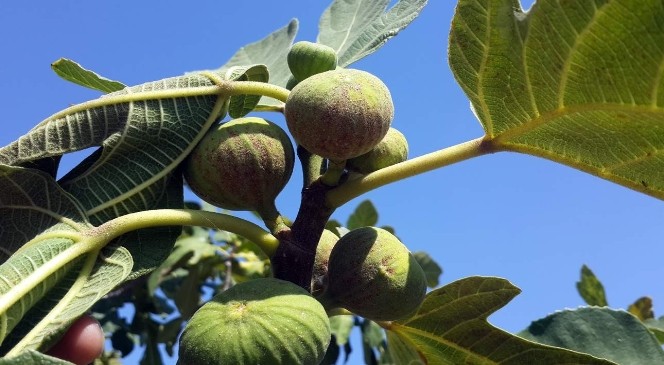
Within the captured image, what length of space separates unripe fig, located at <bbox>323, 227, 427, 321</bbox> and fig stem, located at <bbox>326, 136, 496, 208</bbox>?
76 mm

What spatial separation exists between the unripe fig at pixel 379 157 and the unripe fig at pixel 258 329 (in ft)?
1.00

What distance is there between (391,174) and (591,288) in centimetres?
182

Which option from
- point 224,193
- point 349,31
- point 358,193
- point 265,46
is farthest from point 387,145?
point 265,46

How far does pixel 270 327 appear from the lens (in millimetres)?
1100

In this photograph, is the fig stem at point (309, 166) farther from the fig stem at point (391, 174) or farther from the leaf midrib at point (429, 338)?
the leaf midrib at point (429, 338)

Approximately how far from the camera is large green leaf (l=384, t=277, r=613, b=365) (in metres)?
1.39

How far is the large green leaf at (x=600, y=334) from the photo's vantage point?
5.30ft

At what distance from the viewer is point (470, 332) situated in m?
1.47

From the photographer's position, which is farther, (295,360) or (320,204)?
(320,204)

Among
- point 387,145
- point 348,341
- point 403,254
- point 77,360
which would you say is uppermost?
point 387,145

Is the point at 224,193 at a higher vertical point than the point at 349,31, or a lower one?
lower

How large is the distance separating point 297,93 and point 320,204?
0.69ft

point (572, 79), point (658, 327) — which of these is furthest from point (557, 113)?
point (658, 327)

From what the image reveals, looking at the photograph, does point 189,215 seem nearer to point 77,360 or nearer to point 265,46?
point 77,360
